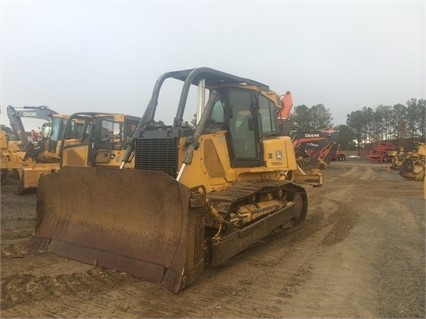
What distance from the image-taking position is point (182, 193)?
14.0 ft

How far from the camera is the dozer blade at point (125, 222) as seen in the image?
4.23 metres

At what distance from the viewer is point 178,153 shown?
542cm

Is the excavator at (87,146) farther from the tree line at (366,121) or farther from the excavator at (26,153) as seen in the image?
the tree line at (366,121)

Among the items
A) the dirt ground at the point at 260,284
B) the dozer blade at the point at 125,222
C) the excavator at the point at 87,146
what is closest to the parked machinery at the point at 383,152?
the excavator at the point at 87,146

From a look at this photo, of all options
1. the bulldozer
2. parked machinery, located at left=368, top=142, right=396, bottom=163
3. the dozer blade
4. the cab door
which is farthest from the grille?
Answer: parked machinery, located at left=368, top=142, right=396, bottom=163

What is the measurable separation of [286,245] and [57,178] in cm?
381

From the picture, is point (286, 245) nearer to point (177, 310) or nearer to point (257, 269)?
point (257, 269)

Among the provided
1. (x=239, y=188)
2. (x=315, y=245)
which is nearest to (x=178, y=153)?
(x=239, y=188)

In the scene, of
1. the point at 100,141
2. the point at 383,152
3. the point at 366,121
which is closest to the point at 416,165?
the point at 100,141

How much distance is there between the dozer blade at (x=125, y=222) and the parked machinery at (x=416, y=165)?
1849 centimetres

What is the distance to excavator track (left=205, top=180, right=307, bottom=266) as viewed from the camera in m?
4.76

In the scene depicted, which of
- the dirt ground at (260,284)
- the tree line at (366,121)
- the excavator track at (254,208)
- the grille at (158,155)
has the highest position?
the tree line at (366,121)

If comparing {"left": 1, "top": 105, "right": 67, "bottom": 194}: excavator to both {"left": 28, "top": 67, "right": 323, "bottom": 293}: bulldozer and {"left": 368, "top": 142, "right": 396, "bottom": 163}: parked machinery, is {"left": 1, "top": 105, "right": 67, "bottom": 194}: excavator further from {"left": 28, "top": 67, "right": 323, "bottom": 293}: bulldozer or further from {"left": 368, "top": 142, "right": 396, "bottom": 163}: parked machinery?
{"left": 368, "top": 142, "right": 396, "bottom": 163}: parked machinery

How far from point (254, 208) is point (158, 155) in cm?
173
